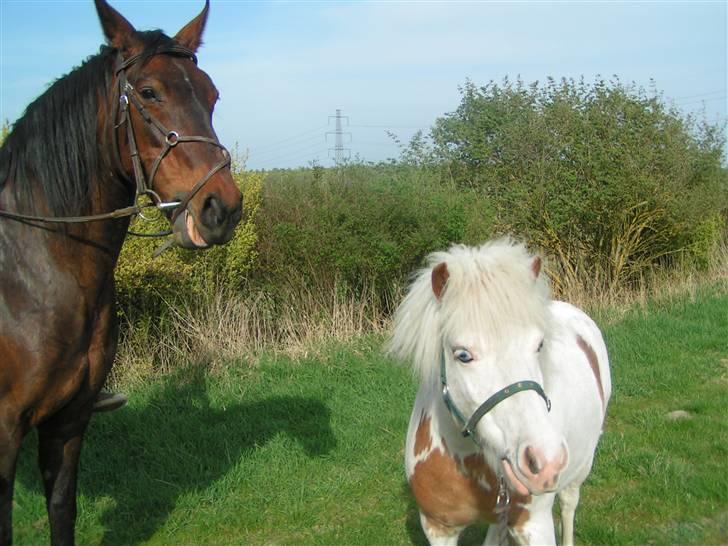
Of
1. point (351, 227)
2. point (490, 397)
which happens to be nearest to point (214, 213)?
point (490, 397)

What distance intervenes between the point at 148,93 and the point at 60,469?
1887 mm

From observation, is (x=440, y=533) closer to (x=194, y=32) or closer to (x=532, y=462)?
(x=532, y=462)

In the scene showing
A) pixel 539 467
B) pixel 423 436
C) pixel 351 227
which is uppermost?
pixel 351 227

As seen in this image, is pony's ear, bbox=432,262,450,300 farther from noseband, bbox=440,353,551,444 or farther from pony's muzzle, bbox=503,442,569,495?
pony's muzzle, bbox=503,442,569,495

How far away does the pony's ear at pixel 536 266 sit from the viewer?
2.59 meters

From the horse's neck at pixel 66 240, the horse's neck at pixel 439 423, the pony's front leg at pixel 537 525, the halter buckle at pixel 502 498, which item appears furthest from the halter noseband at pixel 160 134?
the pony's front leg at pixel 537 525

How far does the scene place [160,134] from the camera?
108 inches

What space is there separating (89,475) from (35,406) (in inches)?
82.0

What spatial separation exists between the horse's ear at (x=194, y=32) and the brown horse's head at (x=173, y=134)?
0.49ft

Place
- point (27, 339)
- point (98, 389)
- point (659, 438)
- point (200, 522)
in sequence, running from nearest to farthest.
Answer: point (27, 339) < point (98, 389) < point (200, 522) < point (659, 438)

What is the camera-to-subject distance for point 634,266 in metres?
10.9

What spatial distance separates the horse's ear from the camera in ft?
10.1

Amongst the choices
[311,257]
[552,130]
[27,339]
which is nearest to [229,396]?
[311,257]

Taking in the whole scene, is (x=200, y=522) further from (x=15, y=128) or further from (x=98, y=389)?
(x=15, y=128)
